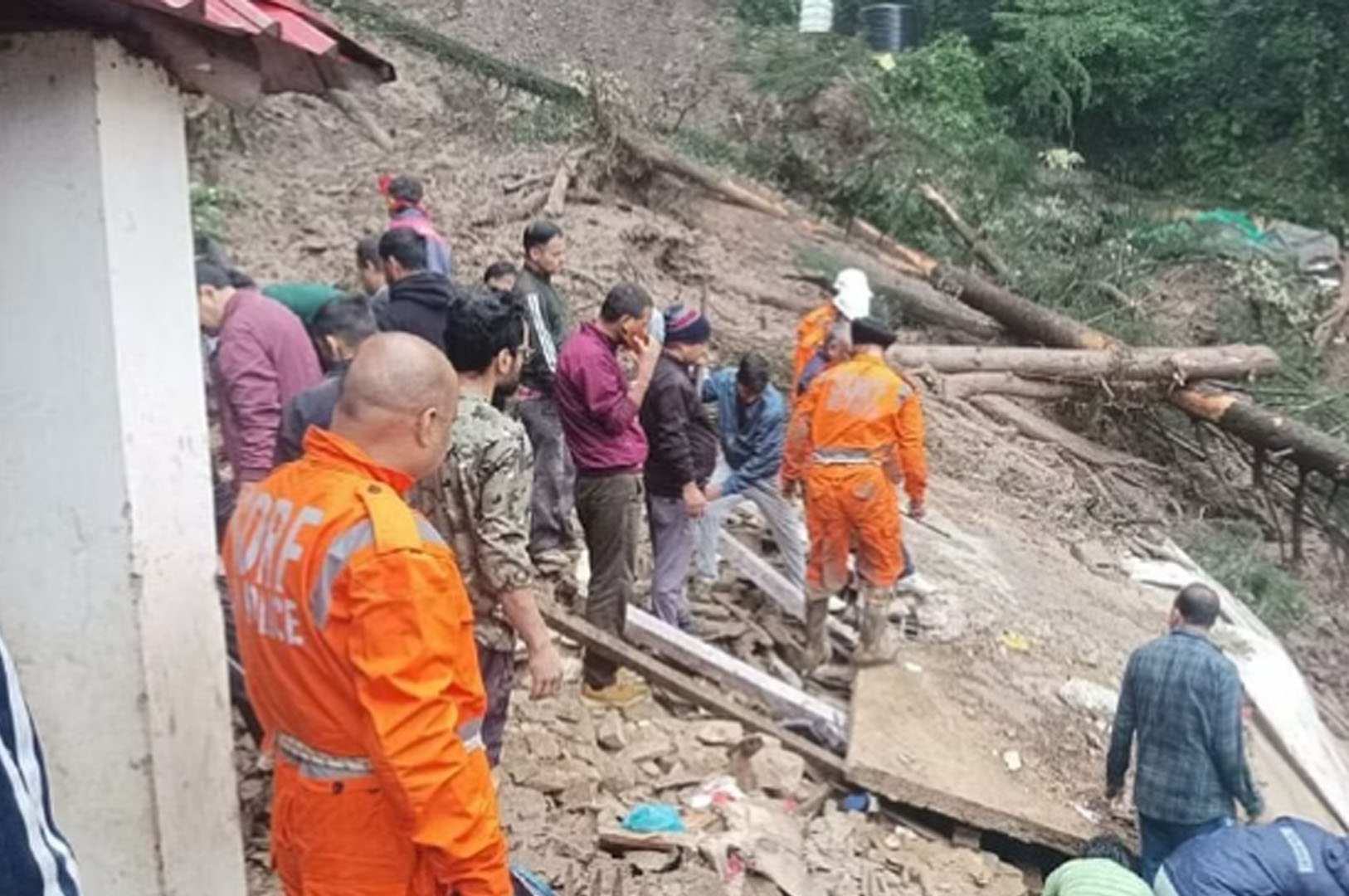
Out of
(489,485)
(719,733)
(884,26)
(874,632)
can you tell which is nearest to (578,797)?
(719,733)

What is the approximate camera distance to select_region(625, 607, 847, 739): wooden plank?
624 cm

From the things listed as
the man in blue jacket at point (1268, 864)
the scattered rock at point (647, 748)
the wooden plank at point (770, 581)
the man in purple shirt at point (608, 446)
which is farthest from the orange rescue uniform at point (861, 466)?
the man in blue jacket at point (1268, 864)

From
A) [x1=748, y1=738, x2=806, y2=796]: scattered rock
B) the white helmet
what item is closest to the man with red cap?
the white helmet

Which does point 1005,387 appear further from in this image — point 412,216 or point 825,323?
point 412,216

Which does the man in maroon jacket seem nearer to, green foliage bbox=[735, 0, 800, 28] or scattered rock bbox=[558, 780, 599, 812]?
scattered rock bbox=[558, 780, 599, 812]

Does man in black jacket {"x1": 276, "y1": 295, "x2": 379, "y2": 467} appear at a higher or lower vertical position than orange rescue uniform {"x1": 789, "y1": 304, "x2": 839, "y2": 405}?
higher

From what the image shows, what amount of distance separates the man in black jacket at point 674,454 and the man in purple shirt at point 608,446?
0.93 feet

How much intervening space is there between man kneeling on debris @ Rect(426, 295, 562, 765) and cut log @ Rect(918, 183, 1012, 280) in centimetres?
1153

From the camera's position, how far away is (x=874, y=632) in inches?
263

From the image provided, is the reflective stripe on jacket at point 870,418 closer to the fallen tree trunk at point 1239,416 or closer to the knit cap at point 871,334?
the knit cap at point 871,334

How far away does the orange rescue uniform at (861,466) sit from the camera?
6367mm

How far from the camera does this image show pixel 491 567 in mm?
3748

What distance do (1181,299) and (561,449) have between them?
31.5ft

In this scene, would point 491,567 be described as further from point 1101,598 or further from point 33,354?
point 1101,598
